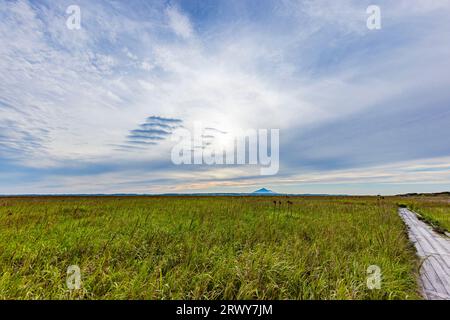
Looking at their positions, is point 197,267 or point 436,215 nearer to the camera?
point 197,267

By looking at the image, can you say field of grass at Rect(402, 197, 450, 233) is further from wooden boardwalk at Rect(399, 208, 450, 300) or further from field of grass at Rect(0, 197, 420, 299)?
field of grass at Rect(0, 197, 420, 299)

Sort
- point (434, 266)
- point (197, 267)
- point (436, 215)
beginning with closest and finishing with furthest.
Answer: point (197, 267) → point (434, 266) → point (436, 215)

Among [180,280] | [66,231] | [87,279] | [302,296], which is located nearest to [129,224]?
[66,231]

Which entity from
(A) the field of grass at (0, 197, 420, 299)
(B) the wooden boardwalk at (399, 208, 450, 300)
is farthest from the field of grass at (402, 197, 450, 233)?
(A) the field of grass at (0, 197, 420, 299)

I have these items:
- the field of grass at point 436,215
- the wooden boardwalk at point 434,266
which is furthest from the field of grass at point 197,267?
the field of grass at point 436,215

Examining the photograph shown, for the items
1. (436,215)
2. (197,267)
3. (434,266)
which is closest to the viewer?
(197,267)

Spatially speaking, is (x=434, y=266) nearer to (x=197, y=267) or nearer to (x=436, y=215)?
(x=197, y=267)

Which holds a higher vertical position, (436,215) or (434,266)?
(434,266)

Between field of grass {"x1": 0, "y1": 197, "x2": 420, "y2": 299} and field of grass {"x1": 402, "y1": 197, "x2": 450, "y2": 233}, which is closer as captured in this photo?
field of grass {"x1": 0, "y1": 197, "x2": 420, "y2": 299}

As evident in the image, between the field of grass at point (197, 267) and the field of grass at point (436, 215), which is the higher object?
the field of grass at point (197, 267)

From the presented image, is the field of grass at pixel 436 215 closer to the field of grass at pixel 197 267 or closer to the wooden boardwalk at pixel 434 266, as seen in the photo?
the wooden boardwalk at pixel 434 266

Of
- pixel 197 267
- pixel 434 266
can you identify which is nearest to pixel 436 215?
pixel 434 266

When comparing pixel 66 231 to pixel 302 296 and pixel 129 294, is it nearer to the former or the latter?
pixel 129 294
